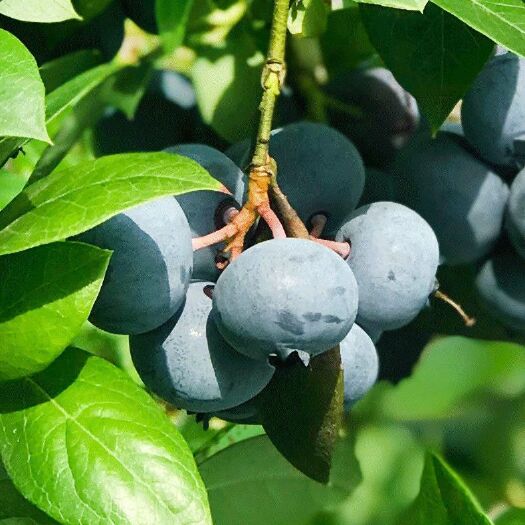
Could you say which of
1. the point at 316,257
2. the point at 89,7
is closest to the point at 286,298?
the point at 316,257

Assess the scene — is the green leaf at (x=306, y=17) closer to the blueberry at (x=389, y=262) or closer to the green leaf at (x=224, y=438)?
the blueberry at (x=389, y=262)

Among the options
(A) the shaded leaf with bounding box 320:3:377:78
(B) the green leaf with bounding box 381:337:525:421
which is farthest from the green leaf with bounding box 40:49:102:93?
(B) the green leaf with bounding box 381:337:525:421

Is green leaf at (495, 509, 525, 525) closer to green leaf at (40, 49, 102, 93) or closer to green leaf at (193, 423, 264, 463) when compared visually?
green leaf at (193, 423, 264, 463)

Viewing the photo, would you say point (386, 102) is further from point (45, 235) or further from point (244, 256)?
point (45, 235)

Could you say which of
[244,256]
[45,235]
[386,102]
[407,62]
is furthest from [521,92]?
[45,235]

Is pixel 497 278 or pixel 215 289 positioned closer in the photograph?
pixel 215 289

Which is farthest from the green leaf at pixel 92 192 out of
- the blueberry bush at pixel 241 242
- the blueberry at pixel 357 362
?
the blueberry at pixel 357 362

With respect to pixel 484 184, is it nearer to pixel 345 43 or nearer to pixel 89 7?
pixel 345 43
